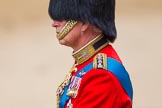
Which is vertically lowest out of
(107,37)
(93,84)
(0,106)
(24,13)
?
(0,106)

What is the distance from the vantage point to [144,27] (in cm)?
227

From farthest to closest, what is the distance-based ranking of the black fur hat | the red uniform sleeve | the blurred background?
the blurred background, the black fur hat, the red uniform sleeve

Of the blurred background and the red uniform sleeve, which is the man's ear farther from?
the blurred background

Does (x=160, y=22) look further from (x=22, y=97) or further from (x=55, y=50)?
(x=22, y=97)

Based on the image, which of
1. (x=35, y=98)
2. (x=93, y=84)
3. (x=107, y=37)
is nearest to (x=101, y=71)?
(x=93, y=84)

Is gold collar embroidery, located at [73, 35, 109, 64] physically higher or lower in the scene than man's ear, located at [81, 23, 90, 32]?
lower

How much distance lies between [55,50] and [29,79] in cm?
25

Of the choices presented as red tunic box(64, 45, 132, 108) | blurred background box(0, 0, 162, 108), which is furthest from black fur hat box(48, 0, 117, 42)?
blurred background box(0, 0, 162, 108)

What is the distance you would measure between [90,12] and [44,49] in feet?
4.12

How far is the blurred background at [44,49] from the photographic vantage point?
225cm

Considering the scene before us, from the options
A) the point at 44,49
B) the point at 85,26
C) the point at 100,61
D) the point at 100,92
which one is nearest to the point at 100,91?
the point at 100,92

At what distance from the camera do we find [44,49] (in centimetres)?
241

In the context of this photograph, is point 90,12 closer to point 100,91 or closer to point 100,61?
point 100,61

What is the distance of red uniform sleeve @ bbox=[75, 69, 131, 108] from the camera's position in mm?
1080
